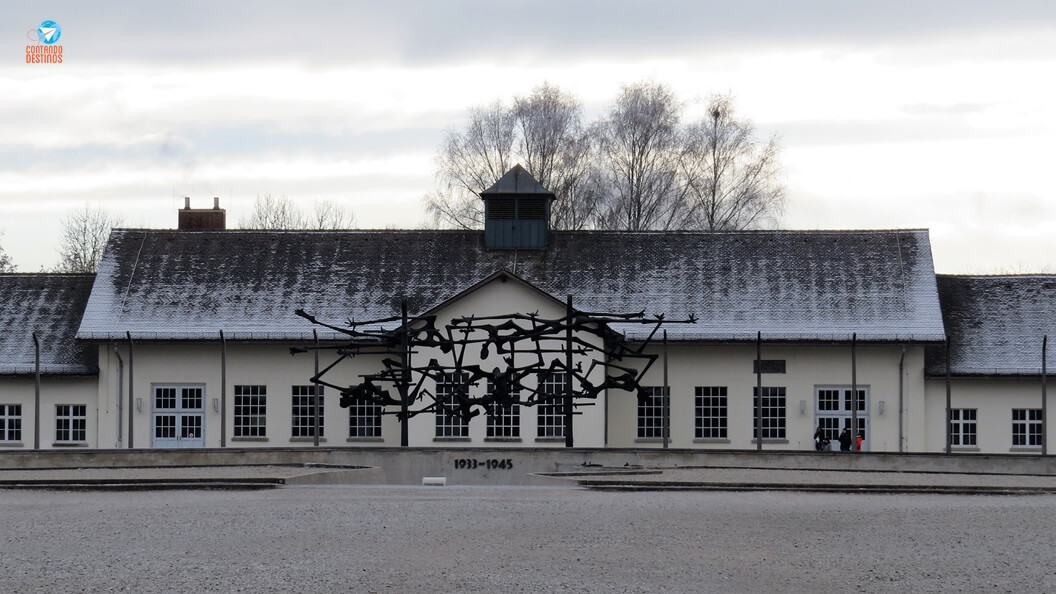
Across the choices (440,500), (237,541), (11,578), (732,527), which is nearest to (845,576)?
(732,527)

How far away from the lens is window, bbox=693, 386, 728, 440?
47.5m

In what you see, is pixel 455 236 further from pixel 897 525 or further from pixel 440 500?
pixel 897 525

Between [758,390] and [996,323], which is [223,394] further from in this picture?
[996,323]

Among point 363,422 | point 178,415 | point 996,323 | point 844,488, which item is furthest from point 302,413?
point 844,488

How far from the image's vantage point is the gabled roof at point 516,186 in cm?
5094

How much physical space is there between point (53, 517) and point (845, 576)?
480 inches

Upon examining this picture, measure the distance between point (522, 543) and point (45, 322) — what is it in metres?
31.7

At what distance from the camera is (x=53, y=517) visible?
2483 centimetres

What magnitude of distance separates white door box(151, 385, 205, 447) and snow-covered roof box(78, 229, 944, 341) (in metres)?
1.72

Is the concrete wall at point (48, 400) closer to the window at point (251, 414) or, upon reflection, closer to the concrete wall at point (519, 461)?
the window at point (251, 414)

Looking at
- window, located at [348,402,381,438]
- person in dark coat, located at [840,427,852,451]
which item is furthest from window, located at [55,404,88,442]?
person in dark coat, located at [840,427,852,451]

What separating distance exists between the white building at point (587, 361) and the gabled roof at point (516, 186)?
6.43 ft

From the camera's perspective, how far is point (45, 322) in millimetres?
49594

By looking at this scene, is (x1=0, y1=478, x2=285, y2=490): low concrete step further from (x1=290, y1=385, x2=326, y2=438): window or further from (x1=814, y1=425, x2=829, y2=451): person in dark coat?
(x1=814, y1=425, x2=829, y2=451): person in dark coat
